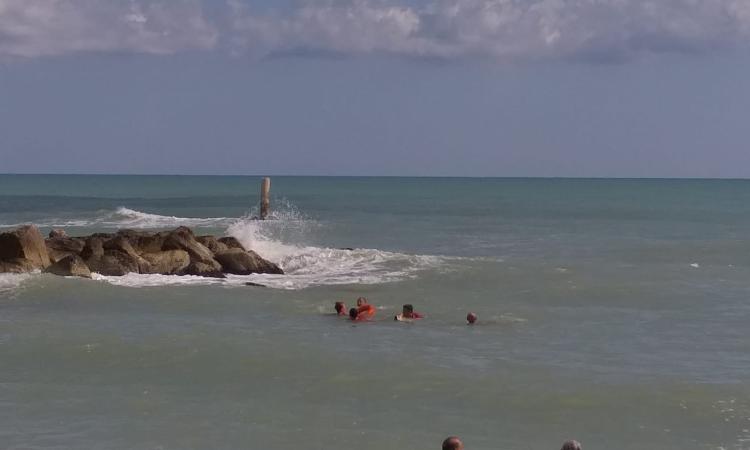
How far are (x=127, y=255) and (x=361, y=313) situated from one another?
381 inches

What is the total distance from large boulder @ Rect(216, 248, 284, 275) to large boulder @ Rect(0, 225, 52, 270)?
474 cm

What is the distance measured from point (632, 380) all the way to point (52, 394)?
28.4ft

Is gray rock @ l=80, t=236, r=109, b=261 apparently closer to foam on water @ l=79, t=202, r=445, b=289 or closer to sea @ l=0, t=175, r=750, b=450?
foam on water @ l=79, t=202, r=445, b=289

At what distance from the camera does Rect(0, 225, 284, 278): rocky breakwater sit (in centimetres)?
2756

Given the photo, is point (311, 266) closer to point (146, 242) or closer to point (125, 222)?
point (146, 242)

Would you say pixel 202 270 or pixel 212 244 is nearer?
pixel 202 270

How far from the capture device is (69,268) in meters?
27.2

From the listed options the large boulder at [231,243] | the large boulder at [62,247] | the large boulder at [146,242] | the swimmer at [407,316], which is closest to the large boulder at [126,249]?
the large boulder at [146,242]

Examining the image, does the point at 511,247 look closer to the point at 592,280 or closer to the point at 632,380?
the point at 592,280

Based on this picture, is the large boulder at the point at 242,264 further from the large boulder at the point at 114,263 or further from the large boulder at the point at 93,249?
the large boulder at the point at 93,249

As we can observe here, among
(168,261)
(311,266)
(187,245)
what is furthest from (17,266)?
(311,266)

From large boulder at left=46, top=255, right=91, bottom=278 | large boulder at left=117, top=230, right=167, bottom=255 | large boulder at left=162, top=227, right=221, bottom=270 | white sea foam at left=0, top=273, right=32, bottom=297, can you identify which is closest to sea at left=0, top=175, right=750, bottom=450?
white sea foam at left=0, top=273, right=32, bottom=297

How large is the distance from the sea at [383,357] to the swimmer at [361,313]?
0.20m

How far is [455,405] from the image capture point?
1527 centimetres
